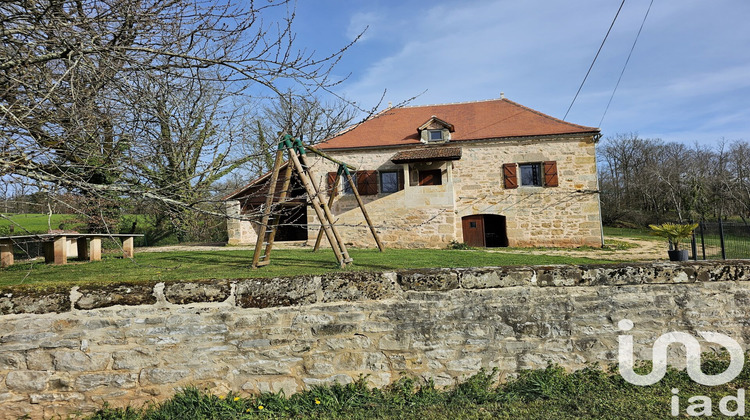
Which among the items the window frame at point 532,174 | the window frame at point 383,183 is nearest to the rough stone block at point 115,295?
the window frame at point 383,183

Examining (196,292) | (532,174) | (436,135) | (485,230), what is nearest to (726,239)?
(532,174)

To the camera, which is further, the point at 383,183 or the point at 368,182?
the point at 383,183

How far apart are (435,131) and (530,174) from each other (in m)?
4.14

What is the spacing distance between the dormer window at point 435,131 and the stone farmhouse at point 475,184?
40 millimetres

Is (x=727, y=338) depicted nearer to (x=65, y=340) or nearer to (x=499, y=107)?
(x=65, y=340)

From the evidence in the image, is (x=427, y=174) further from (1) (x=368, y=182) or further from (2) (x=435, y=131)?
(1) (x=368, y=182)

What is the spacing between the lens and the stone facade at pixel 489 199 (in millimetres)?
15656

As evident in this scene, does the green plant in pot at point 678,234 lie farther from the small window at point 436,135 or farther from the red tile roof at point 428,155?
the small window at point 436,135

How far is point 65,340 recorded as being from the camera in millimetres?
2793

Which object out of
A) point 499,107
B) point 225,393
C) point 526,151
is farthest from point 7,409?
point 499,107

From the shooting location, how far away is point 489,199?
644 inches

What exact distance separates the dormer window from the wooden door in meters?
3.35

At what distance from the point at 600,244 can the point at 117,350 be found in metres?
16.4

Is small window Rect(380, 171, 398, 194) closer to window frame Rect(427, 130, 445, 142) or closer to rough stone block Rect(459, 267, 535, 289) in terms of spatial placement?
window frame Rect(427, 130, 445, 142)
